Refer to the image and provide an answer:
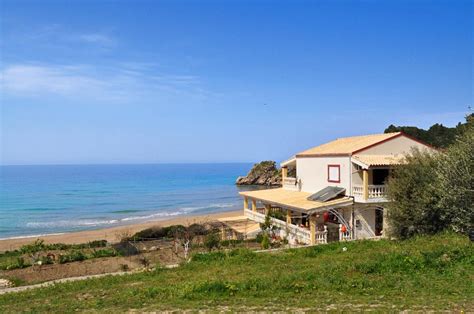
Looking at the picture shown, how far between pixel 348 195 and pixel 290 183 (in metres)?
7.26

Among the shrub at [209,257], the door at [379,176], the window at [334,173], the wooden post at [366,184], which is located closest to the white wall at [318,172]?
the window at [334,173]

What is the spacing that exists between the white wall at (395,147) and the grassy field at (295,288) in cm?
973

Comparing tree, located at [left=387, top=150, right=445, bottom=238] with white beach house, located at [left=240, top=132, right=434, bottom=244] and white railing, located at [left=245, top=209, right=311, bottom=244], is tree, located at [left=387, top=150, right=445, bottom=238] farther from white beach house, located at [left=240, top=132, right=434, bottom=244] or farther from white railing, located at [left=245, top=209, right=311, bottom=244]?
white railing, located at [left=245, top=209, right=311, bottom=244]

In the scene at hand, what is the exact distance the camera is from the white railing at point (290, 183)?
2988 cm

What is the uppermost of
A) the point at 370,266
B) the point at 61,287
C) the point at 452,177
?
the point at 452,177

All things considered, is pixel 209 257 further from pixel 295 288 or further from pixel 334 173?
pixel 334 173

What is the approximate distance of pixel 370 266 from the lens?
39.3 feet

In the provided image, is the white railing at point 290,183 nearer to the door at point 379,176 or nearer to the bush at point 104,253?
the door at point 379,176

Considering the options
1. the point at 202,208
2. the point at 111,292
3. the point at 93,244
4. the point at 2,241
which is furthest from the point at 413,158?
the point at 202,208

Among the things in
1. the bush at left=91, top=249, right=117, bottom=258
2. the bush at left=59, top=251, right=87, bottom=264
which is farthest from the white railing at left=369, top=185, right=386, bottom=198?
the bush at left=59, top=251, right=87, bottom=264

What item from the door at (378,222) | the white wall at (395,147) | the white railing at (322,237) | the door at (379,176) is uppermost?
the white wall at (395,147)

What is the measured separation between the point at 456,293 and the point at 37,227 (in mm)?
45302

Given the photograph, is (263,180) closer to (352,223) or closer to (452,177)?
(352,223)

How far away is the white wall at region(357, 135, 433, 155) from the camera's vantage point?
78.9 ft
